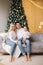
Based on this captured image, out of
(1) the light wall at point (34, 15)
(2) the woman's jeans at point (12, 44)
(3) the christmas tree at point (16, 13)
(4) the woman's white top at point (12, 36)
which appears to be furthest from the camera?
(3) the christmas tree at point (16, 13)

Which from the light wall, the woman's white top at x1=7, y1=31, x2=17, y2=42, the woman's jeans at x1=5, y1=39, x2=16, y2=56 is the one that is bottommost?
the woman's jeans at x1=5, y1=39, x2=16, y2=56

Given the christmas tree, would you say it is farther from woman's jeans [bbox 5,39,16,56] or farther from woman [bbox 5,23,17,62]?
woman's jeans [bbox 5,39,16,56]

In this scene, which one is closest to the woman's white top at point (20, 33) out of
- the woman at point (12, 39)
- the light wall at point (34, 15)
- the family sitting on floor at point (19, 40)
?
the family sitting on floor at point (19, 40)

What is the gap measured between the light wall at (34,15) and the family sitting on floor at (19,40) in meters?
1.97

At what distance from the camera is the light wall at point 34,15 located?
709cm

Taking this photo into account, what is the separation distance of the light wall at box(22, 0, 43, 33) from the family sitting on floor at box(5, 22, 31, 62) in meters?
1.97

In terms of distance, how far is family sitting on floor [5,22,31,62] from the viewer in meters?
4.95

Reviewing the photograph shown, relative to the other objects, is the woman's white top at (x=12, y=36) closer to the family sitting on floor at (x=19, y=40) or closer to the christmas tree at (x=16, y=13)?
the family sitting on floor at (x=19, y=40)

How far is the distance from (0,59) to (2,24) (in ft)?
10.7

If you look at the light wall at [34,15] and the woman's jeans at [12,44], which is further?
the light wall at [34,15]

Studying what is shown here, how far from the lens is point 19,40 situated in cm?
514

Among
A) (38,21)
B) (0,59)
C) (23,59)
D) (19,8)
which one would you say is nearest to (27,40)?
(23,59)

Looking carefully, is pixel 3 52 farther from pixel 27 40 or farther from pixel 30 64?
pixel 30 64

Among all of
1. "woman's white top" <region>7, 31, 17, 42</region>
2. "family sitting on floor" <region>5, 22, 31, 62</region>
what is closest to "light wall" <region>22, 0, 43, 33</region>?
"family sitting on floor" <region>5, 22, 31, 62</region>
